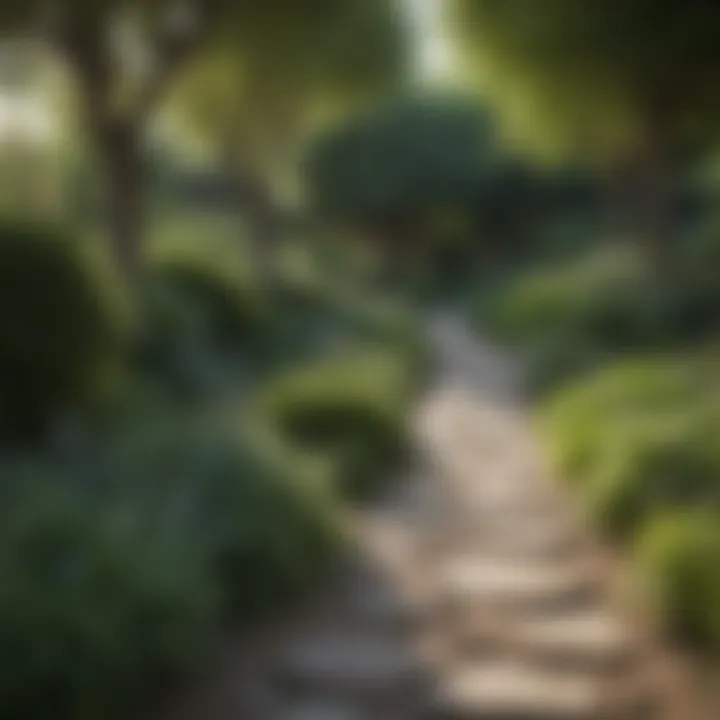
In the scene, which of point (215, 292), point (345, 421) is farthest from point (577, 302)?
point (345, 421)

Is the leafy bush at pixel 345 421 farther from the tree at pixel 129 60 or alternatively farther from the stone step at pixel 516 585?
the tree at pixel 129 60

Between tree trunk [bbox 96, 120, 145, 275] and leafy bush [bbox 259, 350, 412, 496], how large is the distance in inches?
83.1

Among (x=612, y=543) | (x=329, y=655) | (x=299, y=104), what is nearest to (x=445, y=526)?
(x=612, y=543)

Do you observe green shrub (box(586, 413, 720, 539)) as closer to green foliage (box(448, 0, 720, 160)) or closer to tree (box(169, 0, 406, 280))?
green foliage (box(448, 0, 720, 160))

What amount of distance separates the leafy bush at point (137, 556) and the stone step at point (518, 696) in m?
1.16

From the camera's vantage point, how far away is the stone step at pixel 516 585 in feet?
21.0

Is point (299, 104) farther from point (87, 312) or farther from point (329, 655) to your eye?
point (329, 655)

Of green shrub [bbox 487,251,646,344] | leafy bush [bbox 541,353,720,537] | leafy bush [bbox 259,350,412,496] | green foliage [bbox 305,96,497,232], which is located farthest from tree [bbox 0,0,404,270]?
green foliage [bbox 305,96,497,232]

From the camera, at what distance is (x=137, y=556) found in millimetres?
5508

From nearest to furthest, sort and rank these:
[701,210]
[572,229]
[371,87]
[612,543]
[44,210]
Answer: [612,543], [44,210], [371,87], [701,210], [572,229]

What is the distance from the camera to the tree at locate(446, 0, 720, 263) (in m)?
8.05

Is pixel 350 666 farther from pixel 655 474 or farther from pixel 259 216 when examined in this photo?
pixel 259 216

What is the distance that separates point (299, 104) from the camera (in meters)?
18.1

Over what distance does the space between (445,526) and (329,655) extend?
2439 millimetres
